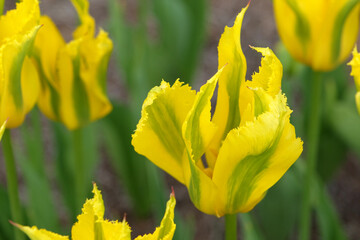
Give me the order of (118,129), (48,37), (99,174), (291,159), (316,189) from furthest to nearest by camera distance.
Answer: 1. (99,174)
2. (118,129)
3. (316,189)
4. (48,37)
5. (291,159)

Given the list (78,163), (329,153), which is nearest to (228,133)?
(78,163)

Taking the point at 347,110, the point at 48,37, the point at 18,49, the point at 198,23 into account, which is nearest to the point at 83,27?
the point at 48,37

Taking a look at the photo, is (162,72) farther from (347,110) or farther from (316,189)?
(316,189)

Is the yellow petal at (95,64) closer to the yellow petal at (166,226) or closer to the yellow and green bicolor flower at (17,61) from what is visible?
the yellow and green bicolor flower at (17,61)

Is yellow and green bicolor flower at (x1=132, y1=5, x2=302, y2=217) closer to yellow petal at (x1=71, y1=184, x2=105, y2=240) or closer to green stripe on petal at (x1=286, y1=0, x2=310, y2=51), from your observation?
yellow petal at (x1=71, y1=184, x2=105, y2=240)

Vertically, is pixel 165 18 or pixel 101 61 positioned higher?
pixel 101 61

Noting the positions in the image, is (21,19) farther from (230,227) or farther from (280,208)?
(280,208)

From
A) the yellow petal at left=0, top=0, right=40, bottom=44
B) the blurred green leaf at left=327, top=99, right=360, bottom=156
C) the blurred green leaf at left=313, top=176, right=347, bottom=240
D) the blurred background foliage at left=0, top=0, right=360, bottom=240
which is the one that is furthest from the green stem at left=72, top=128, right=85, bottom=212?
the blurred green leaf at left=327, top=99, right=360, bottom=156
